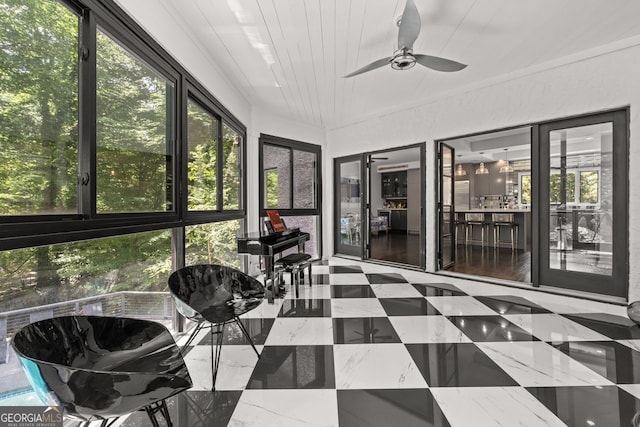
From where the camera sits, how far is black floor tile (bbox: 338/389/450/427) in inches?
57.7

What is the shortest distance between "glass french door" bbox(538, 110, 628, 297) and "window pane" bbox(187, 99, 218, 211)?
4080 millimetres

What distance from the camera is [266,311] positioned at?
3.12 meters

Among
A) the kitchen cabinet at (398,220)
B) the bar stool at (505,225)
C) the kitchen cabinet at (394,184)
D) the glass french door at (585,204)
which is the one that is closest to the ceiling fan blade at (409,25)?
the glass french door at (585,204)

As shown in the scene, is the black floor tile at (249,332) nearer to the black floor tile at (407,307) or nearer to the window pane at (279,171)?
the black floor tile at (407,307)

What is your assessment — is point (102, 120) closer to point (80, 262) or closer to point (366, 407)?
point (80, 262)

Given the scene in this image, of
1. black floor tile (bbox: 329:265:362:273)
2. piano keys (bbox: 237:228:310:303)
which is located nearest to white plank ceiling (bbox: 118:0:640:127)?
piano keys (bbox: 237:228:310:303)

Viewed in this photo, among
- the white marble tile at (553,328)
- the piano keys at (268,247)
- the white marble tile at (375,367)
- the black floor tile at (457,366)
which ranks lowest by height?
the white marble tile at (375,367)

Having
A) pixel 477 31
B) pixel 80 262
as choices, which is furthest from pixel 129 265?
pixel 477 31

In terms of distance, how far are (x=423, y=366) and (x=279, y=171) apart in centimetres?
408

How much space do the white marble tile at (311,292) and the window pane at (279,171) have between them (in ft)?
5.86

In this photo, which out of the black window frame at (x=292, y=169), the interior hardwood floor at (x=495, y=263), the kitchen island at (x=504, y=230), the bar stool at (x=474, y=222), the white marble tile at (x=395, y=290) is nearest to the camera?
the white marble tile at (x=395, y=290)

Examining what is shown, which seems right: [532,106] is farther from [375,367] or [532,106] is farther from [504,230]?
[504,230]

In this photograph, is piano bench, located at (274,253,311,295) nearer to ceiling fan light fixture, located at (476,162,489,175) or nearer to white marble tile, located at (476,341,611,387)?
white marble tile, located at (476,341,611,387)

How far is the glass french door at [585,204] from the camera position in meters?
2.96
